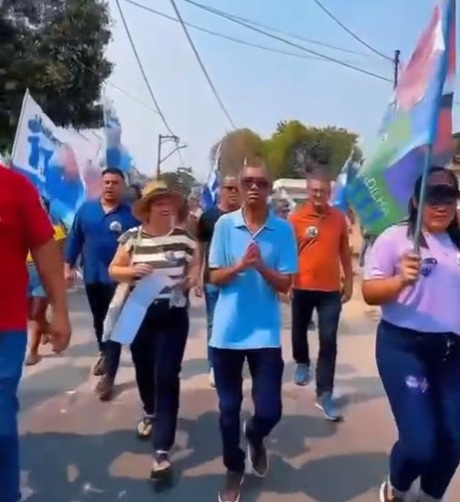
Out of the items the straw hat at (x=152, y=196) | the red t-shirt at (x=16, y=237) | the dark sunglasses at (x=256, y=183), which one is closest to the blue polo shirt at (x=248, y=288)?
the dark sunglasses at (x=256, y=183)

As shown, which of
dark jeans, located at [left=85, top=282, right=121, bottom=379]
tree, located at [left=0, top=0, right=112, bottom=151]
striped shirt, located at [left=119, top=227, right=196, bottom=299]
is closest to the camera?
striped shirt, located at [left=119, top=227, right=196, bottom=299]

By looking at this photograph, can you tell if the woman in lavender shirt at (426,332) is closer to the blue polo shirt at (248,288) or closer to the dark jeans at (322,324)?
the blue polo shirt at (248,288)

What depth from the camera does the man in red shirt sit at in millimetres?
3369

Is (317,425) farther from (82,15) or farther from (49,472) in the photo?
(82,15)

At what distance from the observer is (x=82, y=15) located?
1856 cm


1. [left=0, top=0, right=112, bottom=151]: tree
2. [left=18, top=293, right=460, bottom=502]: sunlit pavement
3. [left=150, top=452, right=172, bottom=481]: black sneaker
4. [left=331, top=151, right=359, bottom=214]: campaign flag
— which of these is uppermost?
[left=0, top=0, right=112, bottom=151]: tree

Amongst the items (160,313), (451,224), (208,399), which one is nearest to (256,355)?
(160,313)

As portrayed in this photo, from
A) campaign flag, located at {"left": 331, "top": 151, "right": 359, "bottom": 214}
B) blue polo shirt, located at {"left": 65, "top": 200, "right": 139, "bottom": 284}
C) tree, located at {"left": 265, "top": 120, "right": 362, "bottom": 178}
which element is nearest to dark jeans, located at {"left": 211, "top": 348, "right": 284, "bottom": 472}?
blue polo shirt, located at {"left": 65, "top": 200, "right": 139, "bottom": 284}

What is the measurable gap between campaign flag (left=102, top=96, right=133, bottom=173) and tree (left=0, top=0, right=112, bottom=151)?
808cm

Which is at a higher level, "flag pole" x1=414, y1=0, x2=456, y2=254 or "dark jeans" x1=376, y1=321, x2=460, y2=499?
"flag pole" x1=414, y1=0, x2=456, y2=254

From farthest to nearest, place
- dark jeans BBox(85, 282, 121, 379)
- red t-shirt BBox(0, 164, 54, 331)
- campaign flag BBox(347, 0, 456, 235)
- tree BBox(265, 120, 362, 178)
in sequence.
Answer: tree BBox(265, 120, 362, 178)
dark jeans BBox(85, 282, 121, 379)
campaign flag BBox(347, 0, 456, 235)
red t-shirt BBox(0, 164, 54, 331)

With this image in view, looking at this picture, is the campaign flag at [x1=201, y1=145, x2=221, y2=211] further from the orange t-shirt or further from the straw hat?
the straw hat

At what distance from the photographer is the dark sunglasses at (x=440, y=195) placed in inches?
144

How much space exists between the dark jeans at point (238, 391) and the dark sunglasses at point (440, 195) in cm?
108
